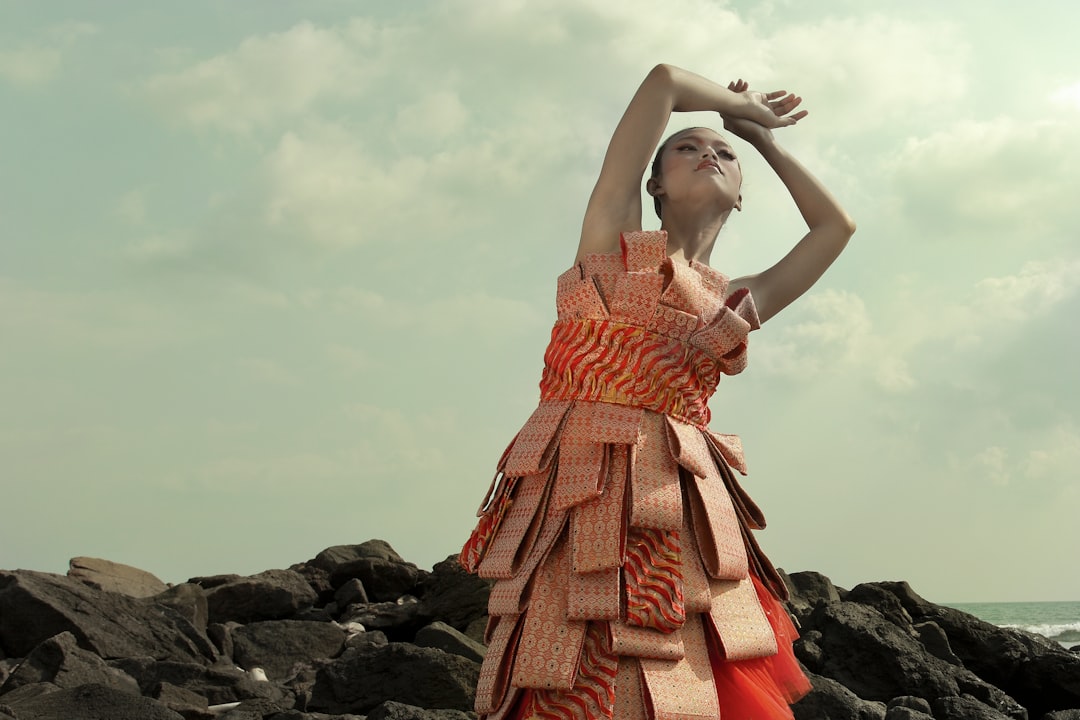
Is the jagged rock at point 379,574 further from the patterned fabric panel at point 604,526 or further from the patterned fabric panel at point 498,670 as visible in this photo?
the patterned fabric panel at point 604,526

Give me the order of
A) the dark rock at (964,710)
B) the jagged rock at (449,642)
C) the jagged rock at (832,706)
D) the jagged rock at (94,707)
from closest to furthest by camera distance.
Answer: the jagged rock at (94,707) → the jagged rock at (832,706) → the dark rock at (964,710) → the jagged rock at (449,642)

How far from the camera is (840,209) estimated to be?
4.23 meters

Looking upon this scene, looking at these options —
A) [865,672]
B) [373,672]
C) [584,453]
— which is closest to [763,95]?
[584,453]

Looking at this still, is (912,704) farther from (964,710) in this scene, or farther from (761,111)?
(761,111)

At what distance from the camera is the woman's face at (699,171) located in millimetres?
3801

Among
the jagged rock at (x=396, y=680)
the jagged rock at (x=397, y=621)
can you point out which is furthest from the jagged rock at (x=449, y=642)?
the jagged rock at (x=397, y=621)

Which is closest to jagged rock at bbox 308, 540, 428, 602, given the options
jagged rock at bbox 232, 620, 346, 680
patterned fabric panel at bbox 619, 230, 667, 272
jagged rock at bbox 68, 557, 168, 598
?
jagged rock at bbox 232, 620, 346, 680

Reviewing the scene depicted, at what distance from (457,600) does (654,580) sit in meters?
6.79

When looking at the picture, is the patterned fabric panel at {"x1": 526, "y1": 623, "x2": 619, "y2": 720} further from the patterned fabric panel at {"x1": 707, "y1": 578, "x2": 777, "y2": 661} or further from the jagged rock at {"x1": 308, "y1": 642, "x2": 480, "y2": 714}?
the jagged rock at {"x1": 308, "y1": 642, "x2": 480, "y2": 714}

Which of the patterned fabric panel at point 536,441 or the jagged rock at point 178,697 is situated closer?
the patterned fabric panel at point 536,441

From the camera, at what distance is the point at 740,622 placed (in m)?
3.34

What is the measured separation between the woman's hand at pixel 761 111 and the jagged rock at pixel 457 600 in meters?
6.01

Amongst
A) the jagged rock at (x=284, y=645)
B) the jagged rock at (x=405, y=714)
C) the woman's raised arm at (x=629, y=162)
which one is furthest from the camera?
the jagged rock at (x=284, y=645)

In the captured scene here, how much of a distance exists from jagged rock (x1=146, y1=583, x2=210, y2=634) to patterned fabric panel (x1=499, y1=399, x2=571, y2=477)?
8.14m
